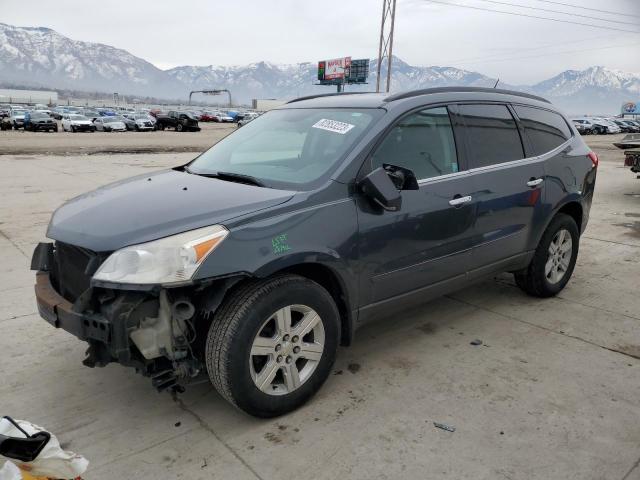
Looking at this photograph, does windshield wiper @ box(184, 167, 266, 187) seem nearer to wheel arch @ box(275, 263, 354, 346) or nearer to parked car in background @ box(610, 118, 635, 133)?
wheel arch @ box(275, 263, 354, 346)

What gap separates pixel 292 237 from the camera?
8.80 feet


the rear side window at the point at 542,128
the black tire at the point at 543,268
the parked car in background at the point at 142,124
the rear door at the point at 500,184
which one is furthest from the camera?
the parked car in background at the point at 142,124

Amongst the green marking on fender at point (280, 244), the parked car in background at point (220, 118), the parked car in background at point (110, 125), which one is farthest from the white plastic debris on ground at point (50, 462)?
the parked car in background at point (220, 118)

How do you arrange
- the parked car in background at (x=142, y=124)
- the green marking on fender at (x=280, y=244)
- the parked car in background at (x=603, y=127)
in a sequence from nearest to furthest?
the green marking on fender at (x=280, y=244) → the parked car in background at (x=142, y=124) → the parked car in background at (x=603, y=127)

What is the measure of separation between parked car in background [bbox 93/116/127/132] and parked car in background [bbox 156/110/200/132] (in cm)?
311

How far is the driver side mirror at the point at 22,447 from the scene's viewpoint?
186 cm

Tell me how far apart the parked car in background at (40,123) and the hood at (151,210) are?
1437 inches

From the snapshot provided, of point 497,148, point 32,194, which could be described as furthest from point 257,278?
point 32,194

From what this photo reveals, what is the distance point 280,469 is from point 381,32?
45.6m

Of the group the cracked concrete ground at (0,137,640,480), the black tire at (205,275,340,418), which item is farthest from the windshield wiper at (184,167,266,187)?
the cracked concrete ground at (0,137,640,480)

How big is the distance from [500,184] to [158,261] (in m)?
2.58

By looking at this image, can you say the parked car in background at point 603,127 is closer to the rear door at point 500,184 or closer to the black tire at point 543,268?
the black tire at point 543,268

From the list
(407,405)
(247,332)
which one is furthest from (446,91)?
(247,332)

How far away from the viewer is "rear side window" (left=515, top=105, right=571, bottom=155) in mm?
4301
